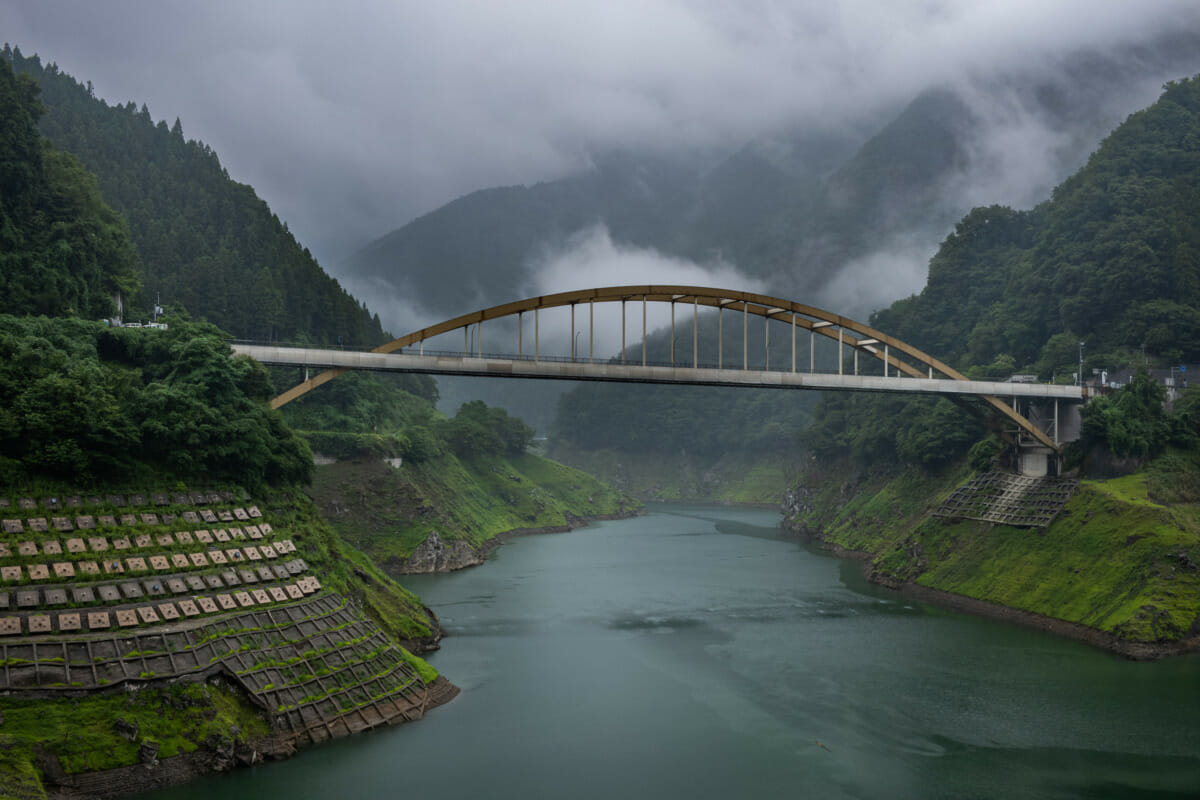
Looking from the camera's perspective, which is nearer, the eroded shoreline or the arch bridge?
the eroded shoreline

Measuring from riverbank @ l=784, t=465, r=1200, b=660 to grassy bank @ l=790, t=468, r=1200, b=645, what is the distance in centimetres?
6

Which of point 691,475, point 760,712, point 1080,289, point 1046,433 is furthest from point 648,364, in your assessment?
point 691,475

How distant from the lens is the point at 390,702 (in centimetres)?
3303

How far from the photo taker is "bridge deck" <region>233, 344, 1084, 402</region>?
153 feet

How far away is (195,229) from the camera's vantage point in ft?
302

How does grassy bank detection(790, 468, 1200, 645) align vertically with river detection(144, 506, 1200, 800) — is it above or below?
above

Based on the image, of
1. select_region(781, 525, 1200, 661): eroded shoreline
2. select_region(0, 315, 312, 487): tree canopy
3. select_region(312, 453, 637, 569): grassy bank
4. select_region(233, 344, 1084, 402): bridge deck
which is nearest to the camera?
select_region(0, 315, 312, 487): tree canopy

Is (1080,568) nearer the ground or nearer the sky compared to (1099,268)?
nearer the ground

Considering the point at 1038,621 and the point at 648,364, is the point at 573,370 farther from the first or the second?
the point at 1038,621

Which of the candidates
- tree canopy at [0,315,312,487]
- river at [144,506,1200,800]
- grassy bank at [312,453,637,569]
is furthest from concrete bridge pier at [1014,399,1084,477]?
tree canopy at [0,315,312,487]

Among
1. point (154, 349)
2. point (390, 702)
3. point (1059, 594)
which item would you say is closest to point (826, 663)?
point (1059, 594)

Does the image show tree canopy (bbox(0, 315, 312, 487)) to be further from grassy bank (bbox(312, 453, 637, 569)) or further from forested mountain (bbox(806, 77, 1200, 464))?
forested mountain (bbox(806, 77, 1200, 464))

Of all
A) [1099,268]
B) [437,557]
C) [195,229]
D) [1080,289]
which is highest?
[195,229]

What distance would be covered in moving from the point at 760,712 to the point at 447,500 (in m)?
53.3
